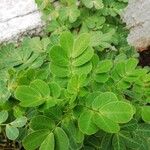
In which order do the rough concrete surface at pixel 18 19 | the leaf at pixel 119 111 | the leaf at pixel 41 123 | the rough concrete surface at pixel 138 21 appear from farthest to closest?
the rough concrete surface at pixel 138 21
the rough concrete surface at pixel 18 19
the leaf at pixel 41 123
the leaf at pixel 119 111

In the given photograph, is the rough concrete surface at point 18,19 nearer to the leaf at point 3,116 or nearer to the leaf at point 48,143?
the leaf at point 3,116

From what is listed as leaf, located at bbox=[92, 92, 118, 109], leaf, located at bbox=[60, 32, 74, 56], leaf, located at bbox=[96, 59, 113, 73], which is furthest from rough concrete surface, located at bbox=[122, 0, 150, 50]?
leaf, located at bbox=[92, 92, 118, 109]

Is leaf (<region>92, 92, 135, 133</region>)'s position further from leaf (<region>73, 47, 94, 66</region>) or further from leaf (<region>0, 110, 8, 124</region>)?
leaf (<region>0, 110, 8, 124</region>)

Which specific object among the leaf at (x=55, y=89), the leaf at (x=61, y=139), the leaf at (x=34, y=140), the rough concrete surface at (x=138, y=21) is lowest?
the rough concrete surface at (x=138, y=21)

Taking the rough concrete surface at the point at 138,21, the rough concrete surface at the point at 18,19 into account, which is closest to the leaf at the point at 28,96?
the rough concrete surface at the point at 18,19

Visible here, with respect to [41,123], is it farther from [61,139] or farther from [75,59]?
[75,59]

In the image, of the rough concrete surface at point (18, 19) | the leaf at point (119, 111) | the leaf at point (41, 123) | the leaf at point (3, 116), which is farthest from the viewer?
the rough concrete surface at point (18, 19)

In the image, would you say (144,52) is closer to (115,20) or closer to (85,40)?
(115,20)
